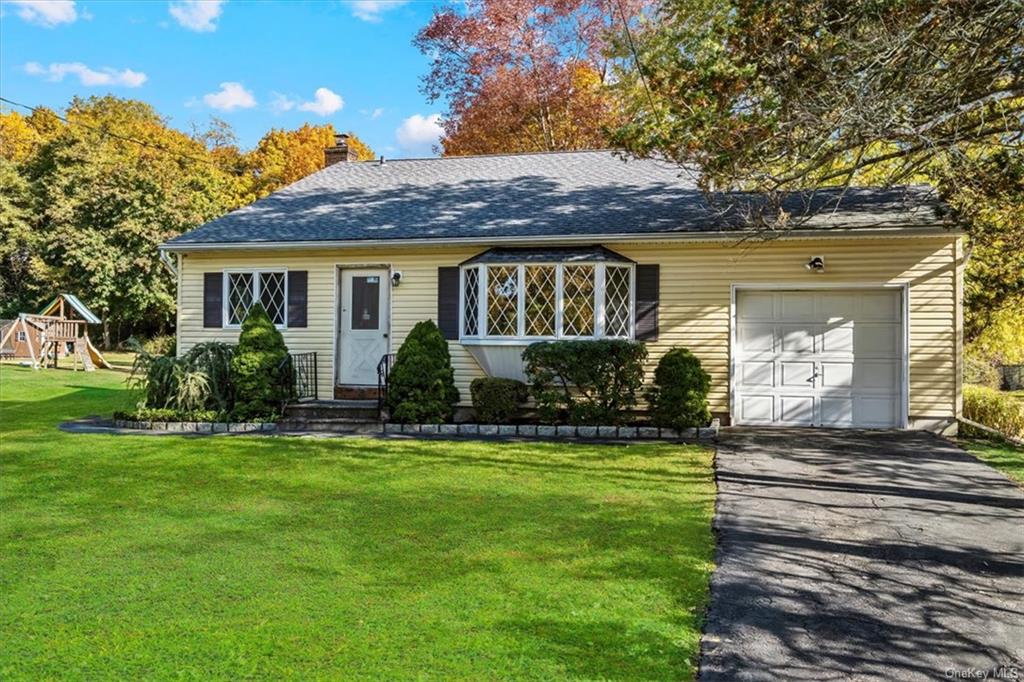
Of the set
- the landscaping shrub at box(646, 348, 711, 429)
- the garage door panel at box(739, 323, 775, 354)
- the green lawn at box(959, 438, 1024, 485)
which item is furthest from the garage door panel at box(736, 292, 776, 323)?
the green lawn at box(959, 438, 1024, 485)

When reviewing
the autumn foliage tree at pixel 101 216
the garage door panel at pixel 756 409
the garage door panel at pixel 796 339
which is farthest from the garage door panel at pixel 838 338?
the autumn foliage tree at pixel 101 216

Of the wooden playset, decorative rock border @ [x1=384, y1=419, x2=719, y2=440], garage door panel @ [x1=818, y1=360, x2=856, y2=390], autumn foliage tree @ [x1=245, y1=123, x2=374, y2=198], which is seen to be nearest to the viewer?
decorative rock border @ [x1=384, y1=419, x2=719, y2=440]

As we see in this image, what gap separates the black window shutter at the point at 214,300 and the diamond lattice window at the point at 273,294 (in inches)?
28.3

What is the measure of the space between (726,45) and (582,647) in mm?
6291

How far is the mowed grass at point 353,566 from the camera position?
3158 millimetres

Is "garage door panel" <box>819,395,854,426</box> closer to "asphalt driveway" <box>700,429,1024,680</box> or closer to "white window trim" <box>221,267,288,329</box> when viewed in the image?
"asphalt driveway" <box>700,429,1024,680</box>

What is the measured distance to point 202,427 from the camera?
1064 cm

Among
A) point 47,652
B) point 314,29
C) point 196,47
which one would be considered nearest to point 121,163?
point 196,47

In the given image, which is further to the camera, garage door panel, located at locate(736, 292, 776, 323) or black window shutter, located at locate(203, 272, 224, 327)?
black window shutter, located at locate(203, 272, 224, 327)

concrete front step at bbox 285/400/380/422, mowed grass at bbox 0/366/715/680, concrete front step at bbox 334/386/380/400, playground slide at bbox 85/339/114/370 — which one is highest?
playground slide at bbox 85/339/114/370

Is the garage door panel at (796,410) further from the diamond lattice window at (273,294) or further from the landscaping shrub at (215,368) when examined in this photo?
the landscaping shrub at (215,368)

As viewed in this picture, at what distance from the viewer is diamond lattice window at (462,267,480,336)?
11141 millimetres

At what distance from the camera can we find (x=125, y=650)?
3.20m

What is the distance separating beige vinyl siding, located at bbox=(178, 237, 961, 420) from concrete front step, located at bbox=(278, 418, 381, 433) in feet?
3.63
